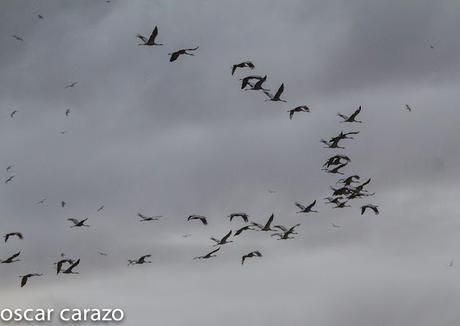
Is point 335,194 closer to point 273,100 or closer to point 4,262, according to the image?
point 273,100

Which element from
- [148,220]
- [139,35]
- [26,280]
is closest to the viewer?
[139,35]

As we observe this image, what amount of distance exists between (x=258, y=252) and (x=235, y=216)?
944cm

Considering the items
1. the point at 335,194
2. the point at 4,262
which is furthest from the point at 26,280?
the point at 335,194

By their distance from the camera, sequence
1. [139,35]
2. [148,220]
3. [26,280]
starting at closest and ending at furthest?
[139,35], [26,280], [148,220]

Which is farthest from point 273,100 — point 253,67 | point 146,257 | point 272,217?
point 146,257

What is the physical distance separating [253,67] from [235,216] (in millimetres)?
19112

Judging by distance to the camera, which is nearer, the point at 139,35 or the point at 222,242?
the point at 139,35

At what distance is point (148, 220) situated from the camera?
433 ft

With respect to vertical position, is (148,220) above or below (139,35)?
below

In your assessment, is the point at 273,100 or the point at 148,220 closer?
the point at 273,100

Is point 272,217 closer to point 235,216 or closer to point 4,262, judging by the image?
point 235,216

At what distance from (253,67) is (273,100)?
674 centimetres

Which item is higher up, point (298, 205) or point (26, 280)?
point (298, 205)

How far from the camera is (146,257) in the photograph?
137 metres
